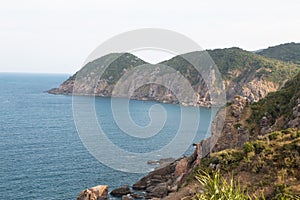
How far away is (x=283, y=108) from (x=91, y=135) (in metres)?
54.2

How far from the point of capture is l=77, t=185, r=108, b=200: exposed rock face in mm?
49062

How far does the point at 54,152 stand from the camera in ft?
251

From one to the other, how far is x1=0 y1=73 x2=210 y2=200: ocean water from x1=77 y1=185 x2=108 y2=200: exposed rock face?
3.63 metres

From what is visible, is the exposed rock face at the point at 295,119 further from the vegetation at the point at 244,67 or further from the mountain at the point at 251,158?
the vegetation at the point at 244,67

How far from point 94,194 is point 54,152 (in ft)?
96.9

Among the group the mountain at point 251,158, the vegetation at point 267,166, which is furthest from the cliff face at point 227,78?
the vegetation at point 267,166

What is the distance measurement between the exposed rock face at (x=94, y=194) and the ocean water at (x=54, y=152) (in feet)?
11.9

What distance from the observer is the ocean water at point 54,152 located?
183 ft

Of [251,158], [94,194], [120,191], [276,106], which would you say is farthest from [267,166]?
[120,191]

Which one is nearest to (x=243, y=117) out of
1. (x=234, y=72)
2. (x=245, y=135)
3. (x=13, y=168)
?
(x=245, y=135)

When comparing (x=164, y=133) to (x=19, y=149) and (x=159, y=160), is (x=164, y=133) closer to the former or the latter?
(x=159, y=160)

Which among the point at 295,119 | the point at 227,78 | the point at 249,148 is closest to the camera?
the point at 249,148

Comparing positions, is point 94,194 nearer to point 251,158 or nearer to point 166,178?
point 166,178

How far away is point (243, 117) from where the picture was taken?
55.8 metres
